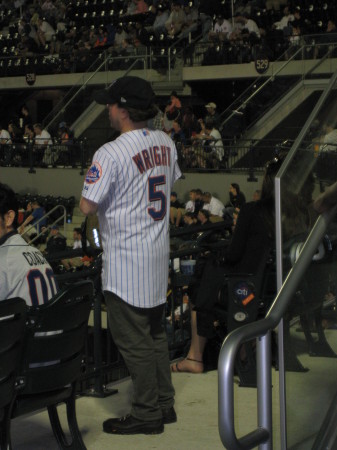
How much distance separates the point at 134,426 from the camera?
425 cm

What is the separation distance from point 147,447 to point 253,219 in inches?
54.0

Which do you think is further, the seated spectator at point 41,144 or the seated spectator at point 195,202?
the seated spectator at point 41,144

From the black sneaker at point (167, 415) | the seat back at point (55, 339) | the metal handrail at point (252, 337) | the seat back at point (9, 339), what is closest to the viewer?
the metal handrail at point (252, 337)

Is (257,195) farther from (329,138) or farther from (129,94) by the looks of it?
(329,138)

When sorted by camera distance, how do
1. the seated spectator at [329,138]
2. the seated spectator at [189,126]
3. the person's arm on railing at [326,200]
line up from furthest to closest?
1. the seated spectator at [189,126]
2. the seated spectator at [329,138]
3. the person's arm on railing at [326,200]

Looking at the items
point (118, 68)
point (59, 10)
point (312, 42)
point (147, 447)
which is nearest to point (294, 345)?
point (147, 447)

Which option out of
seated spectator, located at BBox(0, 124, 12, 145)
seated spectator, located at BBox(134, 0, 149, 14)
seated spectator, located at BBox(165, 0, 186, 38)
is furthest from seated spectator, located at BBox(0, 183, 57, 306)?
seated spectator, located at BBox(134, 0, 149, 14)

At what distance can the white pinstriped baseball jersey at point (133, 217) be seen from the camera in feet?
13.2

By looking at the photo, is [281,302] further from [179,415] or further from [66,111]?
[66,111]

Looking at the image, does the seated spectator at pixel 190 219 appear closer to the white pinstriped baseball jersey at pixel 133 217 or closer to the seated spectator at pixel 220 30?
the seated spectator at pixel 220 30

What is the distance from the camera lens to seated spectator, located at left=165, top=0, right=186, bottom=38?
71.2ft

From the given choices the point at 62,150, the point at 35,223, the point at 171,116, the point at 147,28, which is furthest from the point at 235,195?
the point at 147,28

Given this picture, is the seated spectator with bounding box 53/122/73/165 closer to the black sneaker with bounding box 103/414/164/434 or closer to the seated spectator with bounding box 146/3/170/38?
the seated spectator with bounding box 146/3/170/38

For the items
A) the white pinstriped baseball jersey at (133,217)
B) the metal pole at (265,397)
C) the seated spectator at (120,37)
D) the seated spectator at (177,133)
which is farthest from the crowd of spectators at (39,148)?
the metal pole at (265,397)
